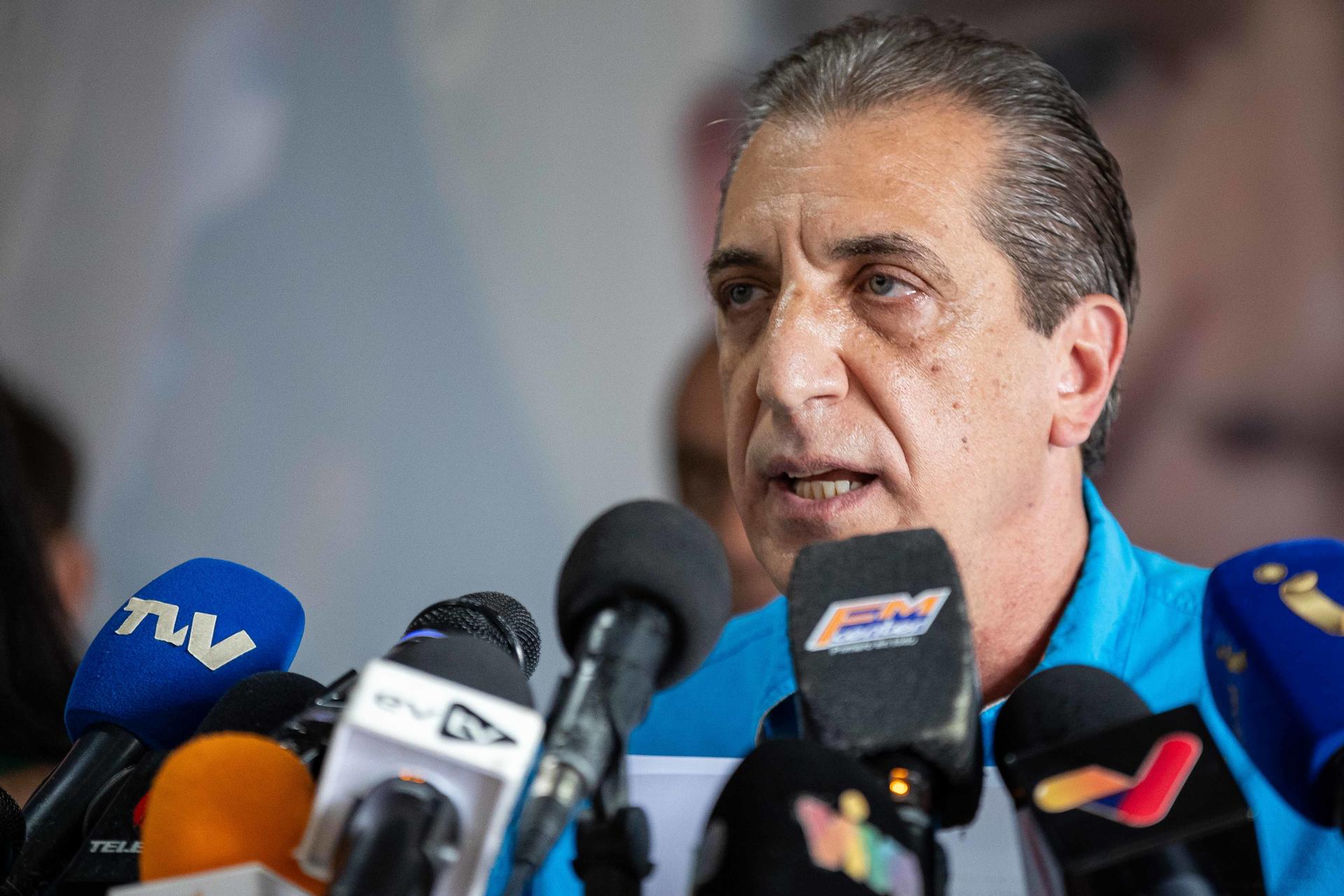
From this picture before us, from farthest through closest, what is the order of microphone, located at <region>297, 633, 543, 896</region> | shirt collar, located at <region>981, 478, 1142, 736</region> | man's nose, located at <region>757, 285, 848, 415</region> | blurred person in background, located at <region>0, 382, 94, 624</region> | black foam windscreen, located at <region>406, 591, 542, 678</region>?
blurred person in background, located at <region>0, 382, 94, 624</region>
shirt collar, located at <region>981, 478, 1142, 736</region>
man's nose, located at <region>757, 285, 848, 415</region>
black foam windscreen, located at <region>406, 591, 542, 678</region>
microphone, located at <region>297, 633, 543, 896</region>

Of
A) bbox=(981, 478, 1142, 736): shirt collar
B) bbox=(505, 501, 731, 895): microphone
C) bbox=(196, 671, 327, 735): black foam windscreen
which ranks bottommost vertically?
bbox=(981, 478, 1142, 736): shirt collar

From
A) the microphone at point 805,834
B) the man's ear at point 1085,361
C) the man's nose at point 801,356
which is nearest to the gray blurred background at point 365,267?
the man's ear at point 1085,361

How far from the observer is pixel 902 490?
144 cm

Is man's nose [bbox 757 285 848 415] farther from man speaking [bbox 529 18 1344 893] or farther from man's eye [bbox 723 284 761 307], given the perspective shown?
man's eye [bbox 723 284 761 307]

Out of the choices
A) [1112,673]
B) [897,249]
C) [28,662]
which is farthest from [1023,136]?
[28,662]

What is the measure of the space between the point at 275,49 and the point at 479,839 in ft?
13.9

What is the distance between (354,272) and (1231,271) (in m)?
2.85

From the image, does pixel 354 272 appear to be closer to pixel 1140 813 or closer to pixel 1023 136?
pixel 1023 136

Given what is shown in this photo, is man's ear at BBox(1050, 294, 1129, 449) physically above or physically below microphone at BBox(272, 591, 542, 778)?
below

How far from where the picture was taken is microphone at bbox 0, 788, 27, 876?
3.33 feet

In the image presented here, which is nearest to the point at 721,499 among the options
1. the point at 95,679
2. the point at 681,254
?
the point at 681,254

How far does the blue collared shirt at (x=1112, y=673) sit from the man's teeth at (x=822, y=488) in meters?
0.24

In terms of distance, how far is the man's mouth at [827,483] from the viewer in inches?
57.3

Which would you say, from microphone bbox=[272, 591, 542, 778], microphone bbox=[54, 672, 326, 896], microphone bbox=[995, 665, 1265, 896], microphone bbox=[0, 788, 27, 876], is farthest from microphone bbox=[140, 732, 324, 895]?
microphone bbox=[995, 665, 1265, 896]
